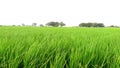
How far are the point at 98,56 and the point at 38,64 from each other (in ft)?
1.20

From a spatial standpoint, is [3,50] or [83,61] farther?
[3,50]

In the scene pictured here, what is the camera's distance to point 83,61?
1037 millimetres

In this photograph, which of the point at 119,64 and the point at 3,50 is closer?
the point at 119,64

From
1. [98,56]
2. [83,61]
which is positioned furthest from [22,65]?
[98,56]

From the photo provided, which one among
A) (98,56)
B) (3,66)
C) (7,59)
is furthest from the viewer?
(98,56)

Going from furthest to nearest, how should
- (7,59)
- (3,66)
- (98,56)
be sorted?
(98,56) < (7,59) < (3,66)

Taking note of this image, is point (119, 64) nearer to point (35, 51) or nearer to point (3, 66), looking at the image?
point (35, 51)

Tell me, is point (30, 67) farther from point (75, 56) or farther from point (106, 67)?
point (106, 67)

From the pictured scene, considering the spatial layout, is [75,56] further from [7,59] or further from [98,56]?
[7,59]

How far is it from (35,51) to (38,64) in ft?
0.43

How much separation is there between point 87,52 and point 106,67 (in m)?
0.14

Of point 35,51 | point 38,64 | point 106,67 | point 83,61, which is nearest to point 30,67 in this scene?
point 38,64

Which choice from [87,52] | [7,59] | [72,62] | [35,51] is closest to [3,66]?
[7,59]

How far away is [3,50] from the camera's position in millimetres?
1174
